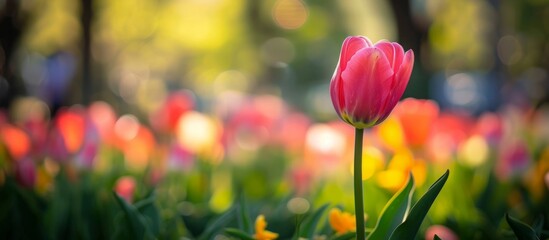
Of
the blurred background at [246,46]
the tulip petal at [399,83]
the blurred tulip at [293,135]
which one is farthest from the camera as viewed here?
the blurred background at [246,46]

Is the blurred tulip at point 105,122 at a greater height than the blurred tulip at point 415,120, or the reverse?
the blurred tulip at point 415,120

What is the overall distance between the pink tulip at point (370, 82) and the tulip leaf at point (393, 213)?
0.15 meters

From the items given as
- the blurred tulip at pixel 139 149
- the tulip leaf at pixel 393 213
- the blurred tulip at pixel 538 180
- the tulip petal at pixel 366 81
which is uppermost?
the tulip petal at pixel 366 81

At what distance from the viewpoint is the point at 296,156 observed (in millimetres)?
3873

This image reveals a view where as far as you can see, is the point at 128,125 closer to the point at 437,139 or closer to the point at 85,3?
the point at 437,139

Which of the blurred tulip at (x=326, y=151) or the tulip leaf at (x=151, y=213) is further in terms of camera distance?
the blurred tulip at (x=326, y=151)

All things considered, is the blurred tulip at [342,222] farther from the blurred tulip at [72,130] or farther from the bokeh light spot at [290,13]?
the bokeh light spot at [290,13]

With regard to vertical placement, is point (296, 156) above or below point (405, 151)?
below

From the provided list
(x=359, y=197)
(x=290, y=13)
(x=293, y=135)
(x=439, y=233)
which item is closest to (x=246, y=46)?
(x=290, y=13)

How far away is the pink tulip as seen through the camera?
1.30 meters

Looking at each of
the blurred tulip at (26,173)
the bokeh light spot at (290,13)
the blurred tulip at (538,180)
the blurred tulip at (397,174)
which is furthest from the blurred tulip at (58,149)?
the bokeh light spot at (290,13)

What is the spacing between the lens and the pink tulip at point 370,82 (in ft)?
4.27

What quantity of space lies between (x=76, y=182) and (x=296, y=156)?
5.07 feet

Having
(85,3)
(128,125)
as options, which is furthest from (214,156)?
(85,3)
